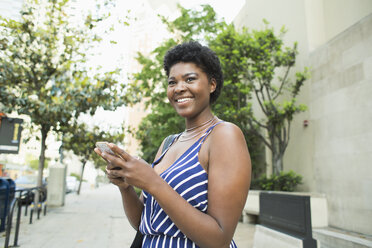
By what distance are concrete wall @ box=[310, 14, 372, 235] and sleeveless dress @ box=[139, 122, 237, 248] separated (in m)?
7.00

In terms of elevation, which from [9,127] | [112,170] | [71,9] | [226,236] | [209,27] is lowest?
[226,236]

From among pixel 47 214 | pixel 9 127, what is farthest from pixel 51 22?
pixel 47 214

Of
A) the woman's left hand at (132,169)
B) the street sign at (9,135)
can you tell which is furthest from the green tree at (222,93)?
the woman's left hand at (132,169)

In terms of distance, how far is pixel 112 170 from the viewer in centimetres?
118

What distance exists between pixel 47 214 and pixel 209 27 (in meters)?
11.2

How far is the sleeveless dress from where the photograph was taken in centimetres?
126

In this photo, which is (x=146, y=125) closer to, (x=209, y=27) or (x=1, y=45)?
(x=209, y=27)

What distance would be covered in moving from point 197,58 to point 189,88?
181 mm

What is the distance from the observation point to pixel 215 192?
1196 mm

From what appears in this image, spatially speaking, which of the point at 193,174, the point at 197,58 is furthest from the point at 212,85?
the point at 193,174

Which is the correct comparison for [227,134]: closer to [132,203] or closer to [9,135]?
[132,203]

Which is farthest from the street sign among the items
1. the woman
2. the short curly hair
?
the short curly hair

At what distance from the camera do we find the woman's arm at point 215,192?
113 cm

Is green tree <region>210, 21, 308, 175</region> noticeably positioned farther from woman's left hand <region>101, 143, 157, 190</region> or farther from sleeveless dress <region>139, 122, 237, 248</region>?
woman's left hand <region>101, 143, 157, 190</region>
